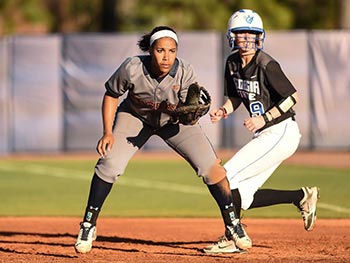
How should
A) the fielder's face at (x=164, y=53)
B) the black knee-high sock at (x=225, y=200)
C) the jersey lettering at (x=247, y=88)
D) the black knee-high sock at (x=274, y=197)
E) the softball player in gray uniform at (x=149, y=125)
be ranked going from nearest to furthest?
1. the fielder's face at (x=164, y=53)
2. the softball player in gray uniform at (x=149, y=125)
3. the black knee-high sock at (x=225, y=200)
4. the jersey lettering at (x=247, y=88)
5. the black knee-high sock at (x=274, y=197)

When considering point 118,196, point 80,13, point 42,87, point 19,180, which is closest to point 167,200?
point 118,196

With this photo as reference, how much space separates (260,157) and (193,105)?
88 cm

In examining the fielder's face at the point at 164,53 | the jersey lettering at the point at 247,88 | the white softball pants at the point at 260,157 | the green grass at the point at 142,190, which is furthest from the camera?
the green grass at the point at 142,190

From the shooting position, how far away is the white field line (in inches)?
494

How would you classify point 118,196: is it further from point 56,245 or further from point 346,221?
point 56,245

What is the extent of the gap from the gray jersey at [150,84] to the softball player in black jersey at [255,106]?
0.39 metres

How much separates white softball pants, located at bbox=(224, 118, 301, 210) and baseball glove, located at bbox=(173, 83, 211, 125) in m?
0.65

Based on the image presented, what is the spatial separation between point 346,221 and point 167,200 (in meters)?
3.16

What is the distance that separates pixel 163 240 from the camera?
377 inches

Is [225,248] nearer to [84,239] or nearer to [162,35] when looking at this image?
[84,239]

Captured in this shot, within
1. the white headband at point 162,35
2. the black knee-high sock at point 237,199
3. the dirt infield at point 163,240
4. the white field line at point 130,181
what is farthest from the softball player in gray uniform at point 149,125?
the white field line at point 130,181

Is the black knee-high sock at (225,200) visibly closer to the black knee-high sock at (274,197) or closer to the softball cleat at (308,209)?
the black knee-high sock at (274,197)

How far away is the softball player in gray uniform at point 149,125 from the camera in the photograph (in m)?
7.91

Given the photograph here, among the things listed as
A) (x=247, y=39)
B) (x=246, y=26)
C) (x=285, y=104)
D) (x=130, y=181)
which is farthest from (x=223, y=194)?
(x=130, y=181)
